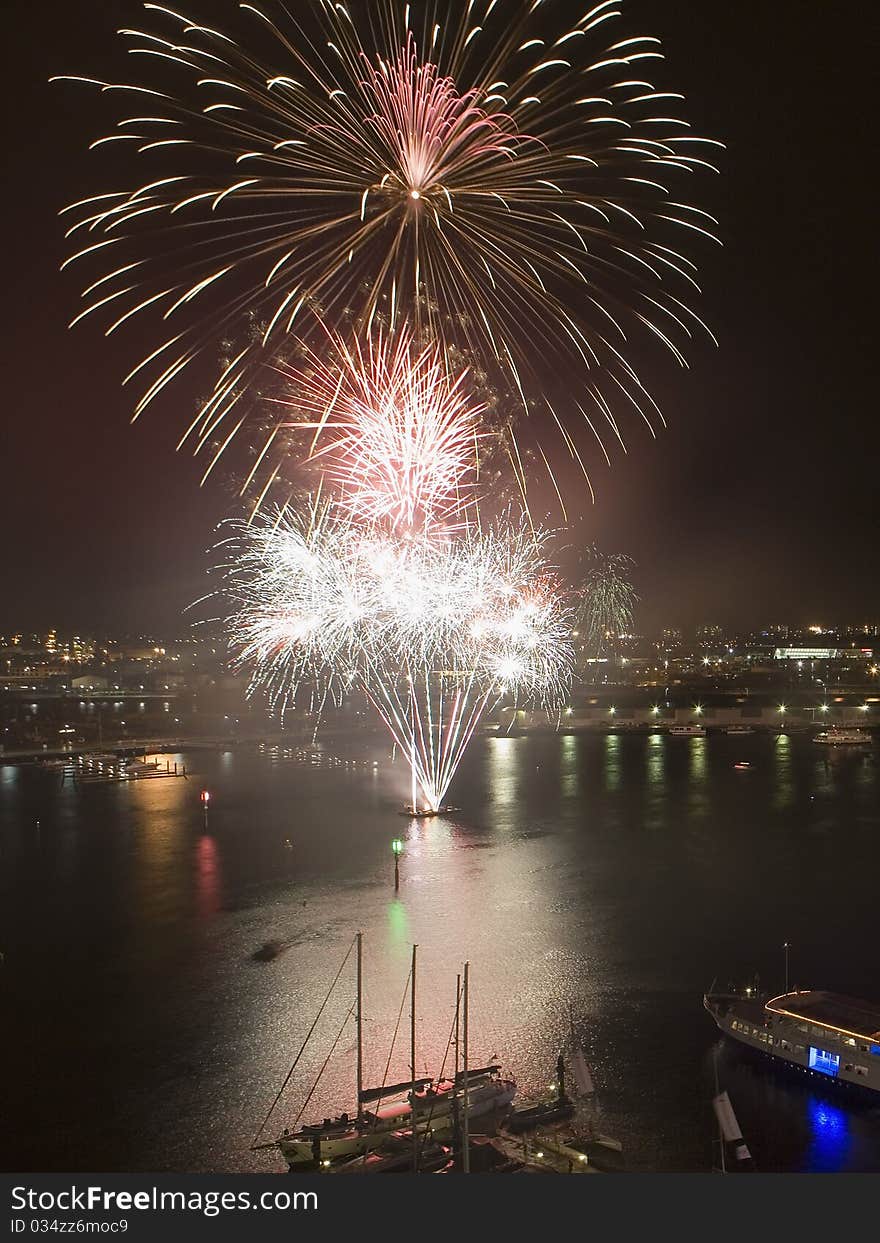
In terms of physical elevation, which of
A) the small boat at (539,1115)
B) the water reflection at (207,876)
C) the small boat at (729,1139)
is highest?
the water reflection at (207,876)

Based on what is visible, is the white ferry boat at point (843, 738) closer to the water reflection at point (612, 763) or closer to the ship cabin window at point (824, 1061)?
the water reflection at point (612, 763)

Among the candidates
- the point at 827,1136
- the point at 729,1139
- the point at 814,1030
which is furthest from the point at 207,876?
the point at 827,1136

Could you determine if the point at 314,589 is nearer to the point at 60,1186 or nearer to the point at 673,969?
the point at 673,969

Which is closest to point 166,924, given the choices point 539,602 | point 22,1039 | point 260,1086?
point 22,1039

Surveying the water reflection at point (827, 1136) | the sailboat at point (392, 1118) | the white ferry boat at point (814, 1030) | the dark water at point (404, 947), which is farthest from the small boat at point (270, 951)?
the water reflection at point (827, 1136)

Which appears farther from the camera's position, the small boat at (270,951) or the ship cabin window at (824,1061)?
the small boat at (270,951)

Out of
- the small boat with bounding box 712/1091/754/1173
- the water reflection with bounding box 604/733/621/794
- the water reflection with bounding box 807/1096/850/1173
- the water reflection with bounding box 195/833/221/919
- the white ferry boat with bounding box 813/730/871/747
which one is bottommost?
the water reflection with bounding box 807/1096/850/1173

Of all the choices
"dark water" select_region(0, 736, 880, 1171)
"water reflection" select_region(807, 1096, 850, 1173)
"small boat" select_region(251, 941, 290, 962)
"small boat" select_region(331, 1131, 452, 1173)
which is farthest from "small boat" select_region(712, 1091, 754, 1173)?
"small boat" select_region(251, 941, 290, 962)

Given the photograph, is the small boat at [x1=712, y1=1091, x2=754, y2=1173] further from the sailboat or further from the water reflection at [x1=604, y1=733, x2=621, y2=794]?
the water reflection at [x1=604, y1=733, x2=621, y2=794]
